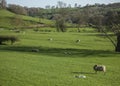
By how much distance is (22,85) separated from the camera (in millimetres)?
21234

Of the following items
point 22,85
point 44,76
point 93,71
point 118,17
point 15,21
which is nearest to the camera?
point 22,85

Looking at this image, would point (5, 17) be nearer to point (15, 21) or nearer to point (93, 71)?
point (15, 21)

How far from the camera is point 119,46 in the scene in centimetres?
5781

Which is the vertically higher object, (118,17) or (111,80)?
(118,17)

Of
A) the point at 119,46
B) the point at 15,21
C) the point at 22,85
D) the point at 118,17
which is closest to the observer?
the point at 22,85

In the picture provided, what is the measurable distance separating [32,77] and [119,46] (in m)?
36.5

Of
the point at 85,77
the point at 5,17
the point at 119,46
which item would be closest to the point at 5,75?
the point at 85,77

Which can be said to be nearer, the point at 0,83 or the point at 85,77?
the point at 0,83

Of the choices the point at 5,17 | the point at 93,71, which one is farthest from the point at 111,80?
the point at 5,17

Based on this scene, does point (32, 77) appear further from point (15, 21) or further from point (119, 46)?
point (15, 21)

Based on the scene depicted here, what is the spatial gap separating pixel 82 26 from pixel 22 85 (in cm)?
16629

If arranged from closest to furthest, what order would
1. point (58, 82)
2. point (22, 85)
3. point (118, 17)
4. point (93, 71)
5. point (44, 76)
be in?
Answer: 1. point (22, 85)
2. point (58, 82)
3. point (44, 76)
4. point (93, 71)
5. point (118, 17)

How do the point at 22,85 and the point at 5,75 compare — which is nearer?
the point at 22,85

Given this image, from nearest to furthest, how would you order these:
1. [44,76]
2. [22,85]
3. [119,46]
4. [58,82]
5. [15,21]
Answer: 1. [22,85]
2. [58,82]
3. [44,76]
4. [119,46]
5. [15,21]
